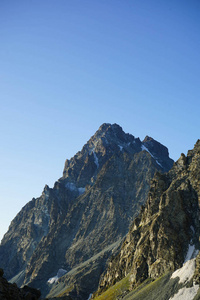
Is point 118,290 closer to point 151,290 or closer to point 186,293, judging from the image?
point 151,290

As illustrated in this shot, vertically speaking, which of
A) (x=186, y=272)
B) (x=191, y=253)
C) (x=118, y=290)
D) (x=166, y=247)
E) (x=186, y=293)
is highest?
(x=166, y=247)

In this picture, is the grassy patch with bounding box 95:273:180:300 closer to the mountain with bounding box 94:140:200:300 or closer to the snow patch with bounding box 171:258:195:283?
the mountain with bounding box 94:140:200:300

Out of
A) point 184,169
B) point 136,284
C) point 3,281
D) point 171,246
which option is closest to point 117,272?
point 136,284

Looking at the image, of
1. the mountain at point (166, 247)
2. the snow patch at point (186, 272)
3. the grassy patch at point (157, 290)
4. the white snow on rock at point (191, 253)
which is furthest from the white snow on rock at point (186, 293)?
the white snow on rock at point (191, 253)

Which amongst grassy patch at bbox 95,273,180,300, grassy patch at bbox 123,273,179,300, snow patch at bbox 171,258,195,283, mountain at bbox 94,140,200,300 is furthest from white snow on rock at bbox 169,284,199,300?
snow patch at bbox 171,258,195,283

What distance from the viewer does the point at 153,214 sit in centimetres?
18175

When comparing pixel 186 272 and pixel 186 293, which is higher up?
pixel 186 272

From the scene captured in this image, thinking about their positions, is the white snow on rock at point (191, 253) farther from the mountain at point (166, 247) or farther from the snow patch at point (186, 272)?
the snow patch at point (186, 272)

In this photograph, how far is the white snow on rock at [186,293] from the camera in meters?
111

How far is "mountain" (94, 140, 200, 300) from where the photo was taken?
125 metres

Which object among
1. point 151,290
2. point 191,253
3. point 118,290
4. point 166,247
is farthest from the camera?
point 118,290

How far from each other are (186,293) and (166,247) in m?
34.7

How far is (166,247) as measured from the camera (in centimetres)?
14788

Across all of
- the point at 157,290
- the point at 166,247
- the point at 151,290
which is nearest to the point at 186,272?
the point at 157,290
